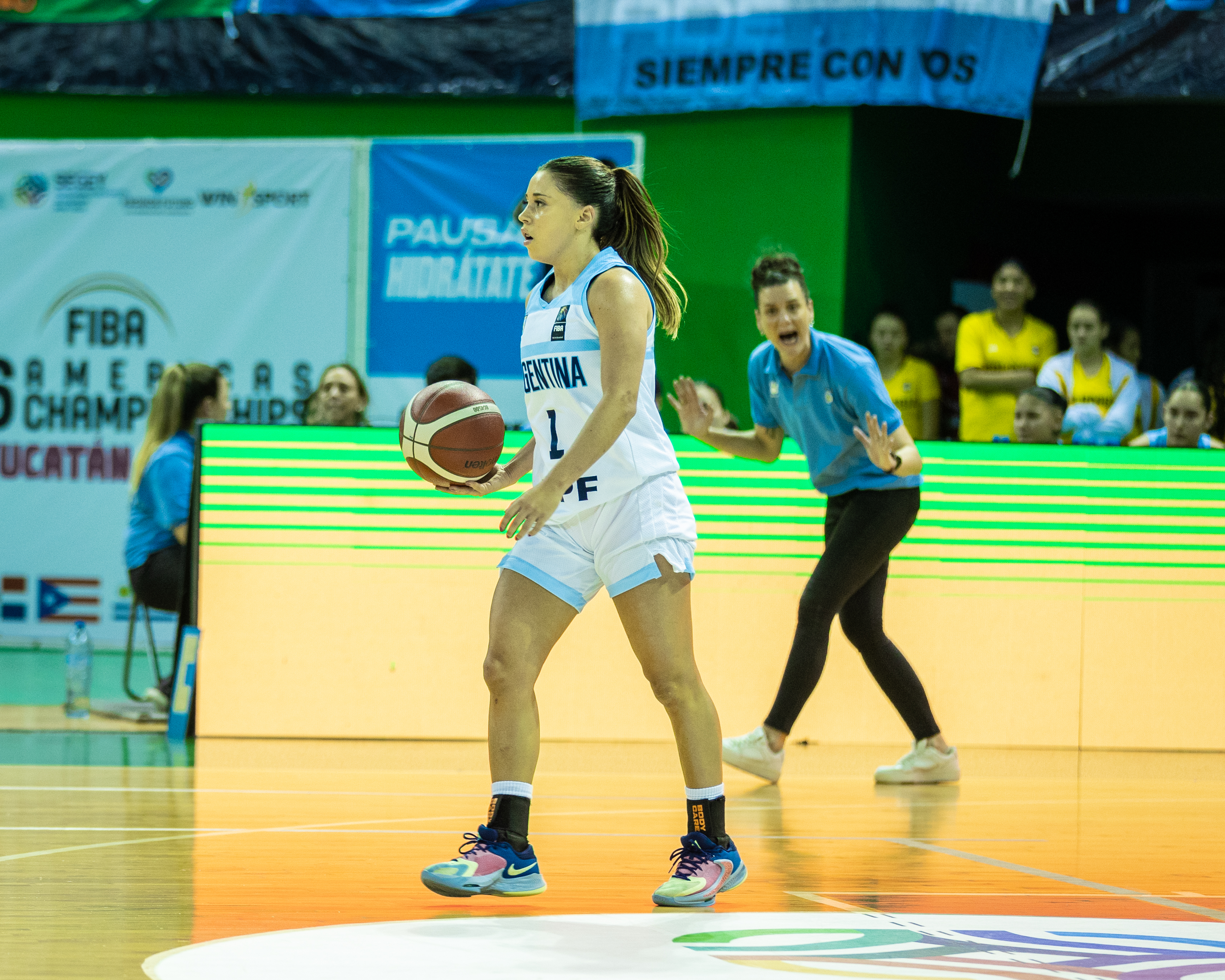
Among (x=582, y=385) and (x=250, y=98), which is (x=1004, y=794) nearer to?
(x=582, y=385)

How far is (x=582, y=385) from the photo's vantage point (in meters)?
4.07

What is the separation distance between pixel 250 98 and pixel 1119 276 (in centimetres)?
949

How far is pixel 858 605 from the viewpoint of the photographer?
21.0 feet

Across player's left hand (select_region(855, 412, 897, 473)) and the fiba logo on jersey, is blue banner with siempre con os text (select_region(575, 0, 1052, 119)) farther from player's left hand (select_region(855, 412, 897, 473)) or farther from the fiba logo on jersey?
the fiba logo on jersey

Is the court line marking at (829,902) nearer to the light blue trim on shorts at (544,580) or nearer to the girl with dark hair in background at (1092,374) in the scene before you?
the light blue trim on shorts at (544,580)

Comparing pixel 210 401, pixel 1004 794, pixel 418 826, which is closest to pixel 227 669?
pixel 210 401

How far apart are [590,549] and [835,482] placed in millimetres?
2480

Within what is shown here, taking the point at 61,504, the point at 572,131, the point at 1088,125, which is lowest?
the point at 61,504

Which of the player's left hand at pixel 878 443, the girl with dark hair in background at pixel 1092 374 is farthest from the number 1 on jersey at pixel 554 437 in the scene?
the girl with dark hair in background at pixel 1092 374

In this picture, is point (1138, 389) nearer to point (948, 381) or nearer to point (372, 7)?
point (948, 381)

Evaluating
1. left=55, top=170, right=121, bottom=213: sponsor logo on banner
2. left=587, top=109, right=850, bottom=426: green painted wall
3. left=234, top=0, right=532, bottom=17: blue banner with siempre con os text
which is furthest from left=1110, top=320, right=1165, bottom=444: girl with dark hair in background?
left=55, top=170, right=121, bottom=213: sponsor logo on banner

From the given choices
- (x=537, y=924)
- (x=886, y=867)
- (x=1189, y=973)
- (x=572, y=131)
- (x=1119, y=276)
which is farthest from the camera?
(x=1119, y=276)

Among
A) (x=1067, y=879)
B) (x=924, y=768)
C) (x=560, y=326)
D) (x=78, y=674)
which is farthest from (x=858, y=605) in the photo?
(x=78, y=674)

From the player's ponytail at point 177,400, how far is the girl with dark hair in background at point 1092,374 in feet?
15.7
